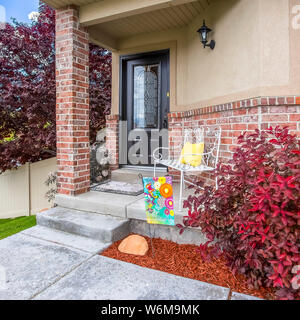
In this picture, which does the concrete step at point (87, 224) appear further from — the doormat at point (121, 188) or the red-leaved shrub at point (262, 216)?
the red-leaved shrub at point (262, 216)

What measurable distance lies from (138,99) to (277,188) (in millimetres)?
3525

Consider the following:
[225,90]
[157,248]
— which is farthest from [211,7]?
[157,248]

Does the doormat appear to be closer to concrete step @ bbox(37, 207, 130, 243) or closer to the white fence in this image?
concrete step @ bbox(37, 207, 130, 243)

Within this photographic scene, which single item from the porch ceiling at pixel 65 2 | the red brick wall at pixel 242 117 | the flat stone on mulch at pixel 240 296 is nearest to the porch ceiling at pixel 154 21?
the porch ceiling at pixel 65 2

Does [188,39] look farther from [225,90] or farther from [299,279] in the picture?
[299,279]

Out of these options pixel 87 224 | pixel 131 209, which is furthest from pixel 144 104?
pixel 87 224

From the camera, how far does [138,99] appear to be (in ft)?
15.2

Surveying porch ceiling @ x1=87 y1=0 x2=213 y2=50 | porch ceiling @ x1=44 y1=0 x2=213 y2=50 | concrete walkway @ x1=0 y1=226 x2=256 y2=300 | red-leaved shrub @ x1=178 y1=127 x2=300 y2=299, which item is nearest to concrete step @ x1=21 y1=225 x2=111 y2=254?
concrete walkway @ x1=0 y1=226 x2=256 y2=300

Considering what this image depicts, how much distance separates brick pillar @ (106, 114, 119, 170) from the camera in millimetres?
4707

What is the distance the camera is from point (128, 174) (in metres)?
4.31

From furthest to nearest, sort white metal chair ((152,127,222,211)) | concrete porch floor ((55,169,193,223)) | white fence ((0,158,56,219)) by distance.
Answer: white fence ((0,158,56,219)) < white metal chair ((152,127,222,211)) < concrete porch floor ((55,169,193,223))

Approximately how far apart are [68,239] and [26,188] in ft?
11.7

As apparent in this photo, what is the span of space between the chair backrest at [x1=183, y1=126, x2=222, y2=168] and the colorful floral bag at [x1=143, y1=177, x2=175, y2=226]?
899 millimetres

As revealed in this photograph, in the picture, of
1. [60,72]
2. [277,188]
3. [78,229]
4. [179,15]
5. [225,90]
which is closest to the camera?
[277,188]
